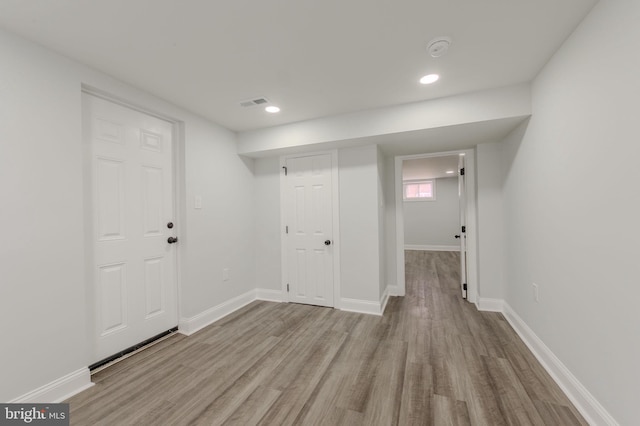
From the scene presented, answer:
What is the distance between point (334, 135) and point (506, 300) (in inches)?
111

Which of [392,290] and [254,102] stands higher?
[254,102]

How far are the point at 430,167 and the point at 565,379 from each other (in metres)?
5.65

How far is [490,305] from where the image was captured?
318cm

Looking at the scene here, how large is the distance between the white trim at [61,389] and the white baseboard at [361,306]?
8.12 ft

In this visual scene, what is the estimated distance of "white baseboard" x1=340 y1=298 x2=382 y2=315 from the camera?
3.18m

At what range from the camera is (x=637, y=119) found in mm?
1183

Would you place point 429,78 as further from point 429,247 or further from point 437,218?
point 429,247

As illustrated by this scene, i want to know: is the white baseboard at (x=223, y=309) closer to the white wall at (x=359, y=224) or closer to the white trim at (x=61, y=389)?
the white trim at (x=61, y=389)

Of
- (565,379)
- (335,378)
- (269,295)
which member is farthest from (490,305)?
(269,295)

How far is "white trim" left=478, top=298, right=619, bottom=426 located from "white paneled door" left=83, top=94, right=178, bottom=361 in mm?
3378

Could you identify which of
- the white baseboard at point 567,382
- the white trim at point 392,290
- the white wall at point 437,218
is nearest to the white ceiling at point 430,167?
the white wall at point 437,218

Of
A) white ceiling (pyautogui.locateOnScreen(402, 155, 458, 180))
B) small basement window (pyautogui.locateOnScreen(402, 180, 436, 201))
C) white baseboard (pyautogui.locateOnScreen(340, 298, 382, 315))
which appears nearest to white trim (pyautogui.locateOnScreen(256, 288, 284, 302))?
white baseboard (pyautogui.locateOnScreen(340, 298, 382, 315))

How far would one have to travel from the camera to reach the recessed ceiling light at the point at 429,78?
216 centimetres

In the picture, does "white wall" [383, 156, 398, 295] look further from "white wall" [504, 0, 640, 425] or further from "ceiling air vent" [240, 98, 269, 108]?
"ceiling air vent" [240, 98, 269, 108]
